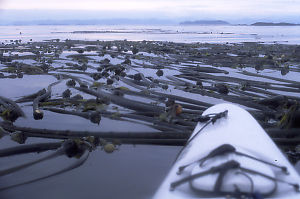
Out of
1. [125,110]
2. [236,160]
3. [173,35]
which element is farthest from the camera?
[173,35]

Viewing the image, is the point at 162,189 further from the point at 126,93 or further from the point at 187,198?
the point at 126,93

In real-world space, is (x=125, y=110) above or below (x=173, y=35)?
below

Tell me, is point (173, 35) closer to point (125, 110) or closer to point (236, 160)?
point (125, 110)

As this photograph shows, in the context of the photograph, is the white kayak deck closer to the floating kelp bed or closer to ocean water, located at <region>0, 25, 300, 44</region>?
the floating kelp bed

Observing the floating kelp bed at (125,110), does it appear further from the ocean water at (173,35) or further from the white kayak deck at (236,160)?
the ocean water at (173,35)

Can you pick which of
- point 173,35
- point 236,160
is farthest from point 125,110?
point 173,35

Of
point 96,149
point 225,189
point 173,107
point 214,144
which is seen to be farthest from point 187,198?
point 173,107

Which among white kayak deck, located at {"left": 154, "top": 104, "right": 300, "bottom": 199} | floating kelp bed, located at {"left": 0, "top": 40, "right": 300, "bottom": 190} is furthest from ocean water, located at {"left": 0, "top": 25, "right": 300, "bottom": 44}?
white kayak deck, located at {"left": 154, "top": 104, "right": 300, "bottom": 199}

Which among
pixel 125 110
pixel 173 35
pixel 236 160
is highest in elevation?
pixel 236 160
